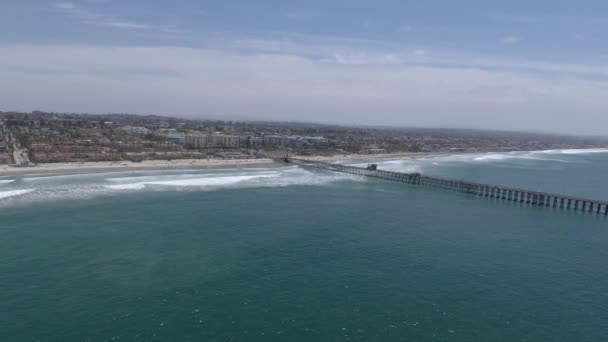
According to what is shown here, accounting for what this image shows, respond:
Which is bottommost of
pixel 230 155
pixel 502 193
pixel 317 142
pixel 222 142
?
pixel 502 193

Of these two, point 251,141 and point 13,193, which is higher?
point 251,141

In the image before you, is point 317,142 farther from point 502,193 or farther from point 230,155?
point 502,193

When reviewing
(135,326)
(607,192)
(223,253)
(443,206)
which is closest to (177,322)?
(135,326)

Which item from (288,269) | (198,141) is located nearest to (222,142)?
(198,141)

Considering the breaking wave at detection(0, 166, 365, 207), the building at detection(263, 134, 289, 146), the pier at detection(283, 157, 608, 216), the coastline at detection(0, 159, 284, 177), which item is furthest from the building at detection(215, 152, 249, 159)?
the building at detection(263, 134, 289, 146)

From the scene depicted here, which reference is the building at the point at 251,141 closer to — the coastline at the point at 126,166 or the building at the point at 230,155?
the building at the point at 230,155

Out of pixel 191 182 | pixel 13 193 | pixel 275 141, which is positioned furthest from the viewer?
pixel 275 141

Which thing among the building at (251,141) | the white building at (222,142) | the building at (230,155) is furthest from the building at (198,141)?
the building at (230,155)
